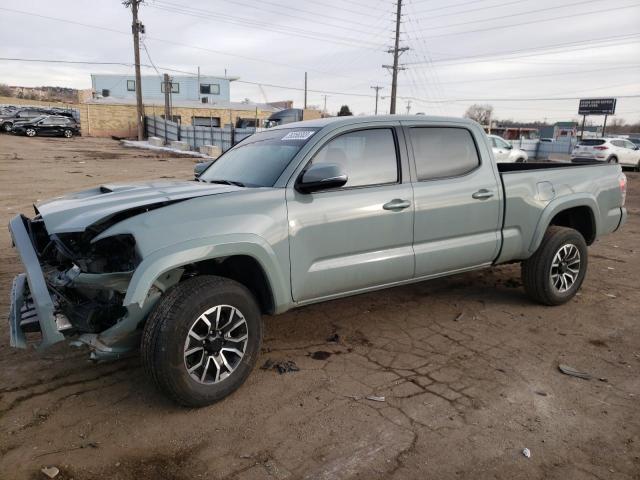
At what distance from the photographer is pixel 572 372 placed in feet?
12.1

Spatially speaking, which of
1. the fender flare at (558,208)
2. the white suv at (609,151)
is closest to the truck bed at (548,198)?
the fender flare at (558,208)

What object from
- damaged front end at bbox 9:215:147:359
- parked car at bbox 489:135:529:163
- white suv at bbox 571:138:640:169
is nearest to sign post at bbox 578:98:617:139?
white suv at bbox 571:138:640:169

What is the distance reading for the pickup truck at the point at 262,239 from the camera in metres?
2.94

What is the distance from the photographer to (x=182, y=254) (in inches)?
115

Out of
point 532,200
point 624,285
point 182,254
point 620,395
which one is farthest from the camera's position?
point 624,285

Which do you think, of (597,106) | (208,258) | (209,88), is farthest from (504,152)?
(209,88)

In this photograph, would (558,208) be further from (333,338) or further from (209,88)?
(209,88)

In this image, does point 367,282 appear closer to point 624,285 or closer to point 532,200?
point 532,200

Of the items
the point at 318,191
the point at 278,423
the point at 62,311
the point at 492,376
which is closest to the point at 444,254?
the point at 492,376

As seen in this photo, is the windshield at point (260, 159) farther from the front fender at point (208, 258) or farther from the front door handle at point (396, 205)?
the front door handle at point (396, 205)

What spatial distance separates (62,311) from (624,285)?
581 centimetres

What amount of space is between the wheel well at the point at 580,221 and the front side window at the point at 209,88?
205 feet

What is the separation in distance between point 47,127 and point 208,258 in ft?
126

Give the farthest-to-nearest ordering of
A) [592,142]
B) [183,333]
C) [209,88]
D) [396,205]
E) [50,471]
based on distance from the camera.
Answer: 1. [209,88]
2. [592,142]
3. [396,205]
4. [183,333]
5. [50,471]
